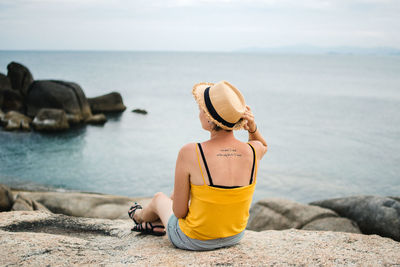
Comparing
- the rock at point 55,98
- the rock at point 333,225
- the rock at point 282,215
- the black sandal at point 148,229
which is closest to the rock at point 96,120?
the rock at point 55,98

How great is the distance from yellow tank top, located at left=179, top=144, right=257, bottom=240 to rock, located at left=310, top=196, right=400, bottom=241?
17.3ft

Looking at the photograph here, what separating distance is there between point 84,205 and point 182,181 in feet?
23.1

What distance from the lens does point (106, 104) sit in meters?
33.2

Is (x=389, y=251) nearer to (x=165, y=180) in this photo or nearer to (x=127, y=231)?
(x=127, y=231)

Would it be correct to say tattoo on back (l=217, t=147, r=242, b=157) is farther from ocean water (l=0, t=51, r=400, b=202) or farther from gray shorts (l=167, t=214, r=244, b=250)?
ocean water (l=0, t=51, r=400, b=202)

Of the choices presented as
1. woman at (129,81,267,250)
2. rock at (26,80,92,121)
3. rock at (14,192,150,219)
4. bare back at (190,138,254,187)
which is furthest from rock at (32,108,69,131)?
bare back at (190,138,254,187)

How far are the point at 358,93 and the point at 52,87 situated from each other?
44092 millimetres

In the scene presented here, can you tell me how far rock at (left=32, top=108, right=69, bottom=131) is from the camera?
24.0 metres

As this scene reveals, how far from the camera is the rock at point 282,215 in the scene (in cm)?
795

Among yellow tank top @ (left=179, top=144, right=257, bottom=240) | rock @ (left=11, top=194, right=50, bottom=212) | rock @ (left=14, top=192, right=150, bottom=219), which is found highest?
yellow tank top @ (left=179, top=144, right=257, bottom=240)

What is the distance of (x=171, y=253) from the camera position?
3.64 metres

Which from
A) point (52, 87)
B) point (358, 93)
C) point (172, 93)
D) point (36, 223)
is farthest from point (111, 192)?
point (358, 93)

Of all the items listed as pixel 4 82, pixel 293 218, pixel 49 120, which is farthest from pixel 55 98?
pixel 293 218

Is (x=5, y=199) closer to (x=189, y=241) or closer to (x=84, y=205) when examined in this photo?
(x=84, y=205)
